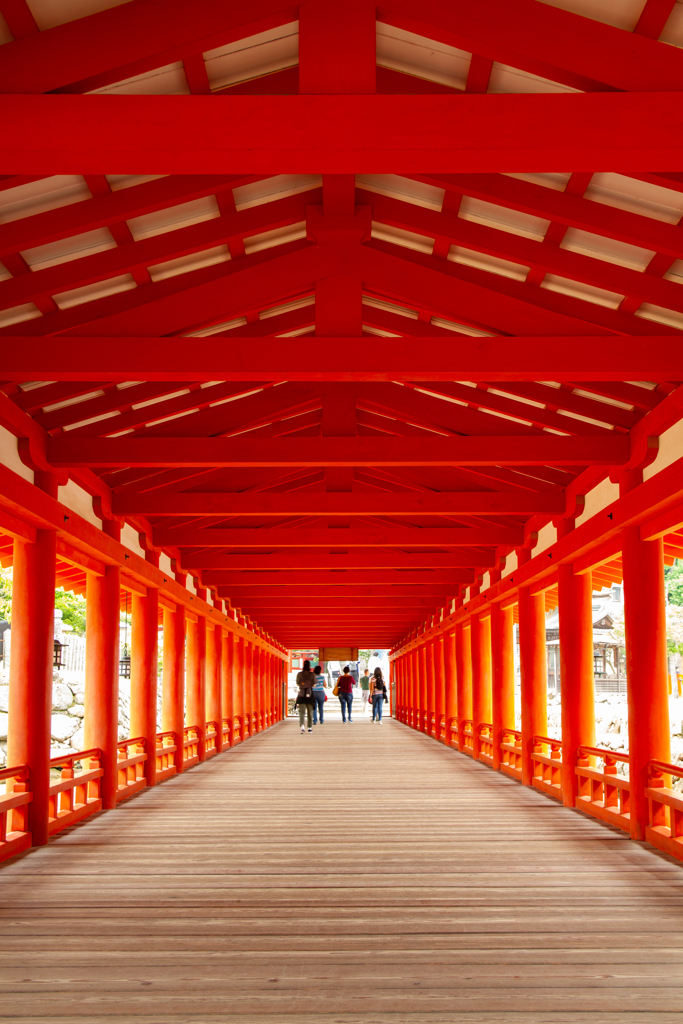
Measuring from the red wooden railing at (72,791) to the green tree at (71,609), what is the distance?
23.4 metres

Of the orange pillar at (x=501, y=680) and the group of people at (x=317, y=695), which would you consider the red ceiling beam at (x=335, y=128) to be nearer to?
the orange pillar at (x=501, y=680)

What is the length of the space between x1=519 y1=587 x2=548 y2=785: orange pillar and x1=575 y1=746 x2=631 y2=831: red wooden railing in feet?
4.57

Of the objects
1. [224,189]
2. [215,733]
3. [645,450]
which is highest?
[224,189]

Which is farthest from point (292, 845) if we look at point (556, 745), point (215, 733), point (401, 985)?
point (215, 733)

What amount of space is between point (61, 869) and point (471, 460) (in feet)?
13.2

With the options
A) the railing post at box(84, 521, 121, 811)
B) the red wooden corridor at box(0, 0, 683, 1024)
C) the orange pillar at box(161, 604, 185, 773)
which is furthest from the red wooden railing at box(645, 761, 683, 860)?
the orange pillar at box(161, 604, 185, 773)

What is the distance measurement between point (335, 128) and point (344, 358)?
193cm

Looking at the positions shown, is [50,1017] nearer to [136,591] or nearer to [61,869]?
[61,869]

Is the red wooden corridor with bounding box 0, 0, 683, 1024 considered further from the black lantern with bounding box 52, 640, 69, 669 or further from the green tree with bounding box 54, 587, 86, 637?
the green tree with bounding box 54, 587, 86, 637

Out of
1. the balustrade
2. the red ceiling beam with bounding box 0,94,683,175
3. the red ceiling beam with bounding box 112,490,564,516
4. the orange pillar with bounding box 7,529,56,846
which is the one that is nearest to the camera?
the red ceiling beam with bounding box 0,94,683,175

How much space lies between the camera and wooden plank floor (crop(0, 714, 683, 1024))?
10.6ft

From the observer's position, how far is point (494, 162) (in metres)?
3.10

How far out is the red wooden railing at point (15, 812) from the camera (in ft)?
18.6

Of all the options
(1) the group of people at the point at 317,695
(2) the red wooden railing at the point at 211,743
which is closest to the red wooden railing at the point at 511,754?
(2) the red wooden railing at the point at 211,743
